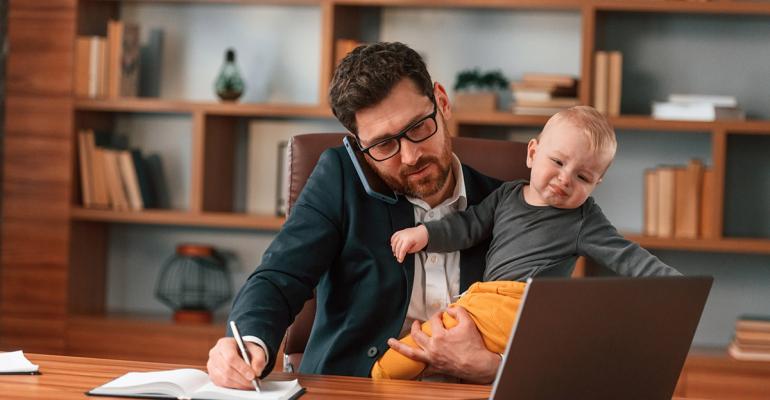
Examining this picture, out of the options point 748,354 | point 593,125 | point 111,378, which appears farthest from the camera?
point 748,354

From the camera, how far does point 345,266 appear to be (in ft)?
6.57

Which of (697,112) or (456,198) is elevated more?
(697,112)

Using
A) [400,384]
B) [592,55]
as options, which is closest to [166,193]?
[592,55]

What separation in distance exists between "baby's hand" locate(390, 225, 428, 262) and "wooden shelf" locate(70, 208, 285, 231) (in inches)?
72.9

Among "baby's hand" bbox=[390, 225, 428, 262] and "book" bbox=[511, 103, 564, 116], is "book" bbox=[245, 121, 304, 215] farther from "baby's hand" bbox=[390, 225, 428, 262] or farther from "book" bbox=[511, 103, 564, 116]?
"baby's hand" bbox=[390, 225, 428, 262]

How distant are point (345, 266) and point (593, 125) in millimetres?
537

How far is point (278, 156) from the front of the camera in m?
4.02

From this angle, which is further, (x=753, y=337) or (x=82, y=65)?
(x=82, y=65)

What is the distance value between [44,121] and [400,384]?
270 centimetres

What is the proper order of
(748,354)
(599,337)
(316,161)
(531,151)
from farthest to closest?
1. (748,354)
2. (316,161)
3. (531,151)
4. (599,337)

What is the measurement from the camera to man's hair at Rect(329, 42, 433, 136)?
6.36 feet

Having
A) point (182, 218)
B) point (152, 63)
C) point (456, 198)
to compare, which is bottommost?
point (182, 218)

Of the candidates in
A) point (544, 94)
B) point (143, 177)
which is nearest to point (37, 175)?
point (143, 177)

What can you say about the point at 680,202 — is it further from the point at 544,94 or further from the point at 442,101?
the point at 442,101
